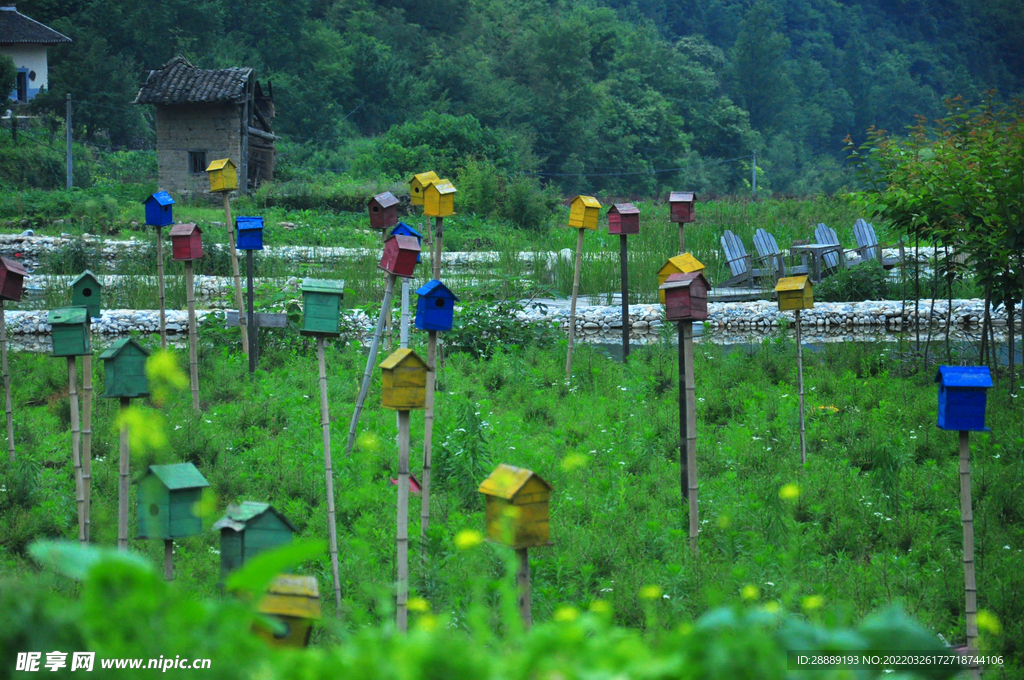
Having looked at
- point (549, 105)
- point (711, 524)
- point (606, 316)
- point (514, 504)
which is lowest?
point (711, 524)

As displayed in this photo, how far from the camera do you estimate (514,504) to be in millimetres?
3090

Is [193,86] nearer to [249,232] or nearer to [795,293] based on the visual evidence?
[249,232]

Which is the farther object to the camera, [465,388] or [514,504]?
[465,388]

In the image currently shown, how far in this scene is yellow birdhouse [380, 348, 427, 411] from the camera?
11.8 feet

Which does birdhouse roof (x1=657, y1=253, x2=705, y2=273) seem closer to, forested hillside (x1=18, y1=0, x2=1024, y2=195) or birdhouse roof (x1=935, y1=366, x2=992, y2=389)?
birdhouse roof (x1=935, y1=366, x2=992, y2=389)

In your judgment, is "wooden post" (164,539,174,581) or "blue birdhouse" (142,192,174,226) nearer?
"wooden post" (164,539,174,581)

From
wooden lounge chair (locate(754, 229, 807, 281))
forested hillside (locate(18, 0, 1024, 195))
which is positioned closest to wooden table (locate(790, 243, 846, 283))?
wooden lounge chair (locate(754, 229, 807, 281))

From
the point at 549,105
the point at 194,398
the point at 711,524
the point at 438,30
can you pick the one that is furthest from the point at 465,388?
the point at 438,30

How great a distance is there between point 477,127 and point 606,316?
18.2 meters

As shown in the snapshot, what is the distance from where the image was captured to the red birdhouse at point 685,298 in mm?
4641

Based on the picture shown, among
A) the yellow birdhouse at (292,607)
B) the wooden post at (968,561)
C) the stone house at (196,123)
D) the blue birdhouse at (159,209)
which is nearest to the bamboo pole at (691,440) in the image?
the wooden post at (968,561)

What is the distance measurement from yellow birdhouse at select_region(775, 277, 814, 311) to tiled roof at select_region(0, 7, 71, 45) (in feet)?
102

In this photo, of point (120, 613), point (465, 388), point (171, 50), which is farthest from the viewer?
point (171, 50)

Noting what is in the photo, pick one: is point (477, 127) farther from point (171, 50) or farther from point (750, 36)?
point (750, 36)
